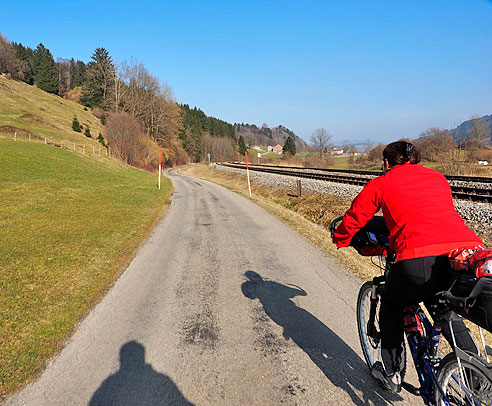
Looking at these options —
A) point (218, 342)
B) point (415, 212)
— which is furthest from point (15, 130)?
point (415, 212)

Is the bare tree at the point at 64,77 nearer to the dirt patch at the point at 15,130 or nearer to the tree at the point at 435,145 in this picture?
the dirt patch at the point at 15,130

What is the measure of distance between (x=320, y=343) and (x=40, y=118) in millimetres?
56686

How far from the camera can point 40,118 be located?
46344 mm

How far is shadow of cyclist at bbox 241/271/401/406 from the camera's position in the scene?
274 cm

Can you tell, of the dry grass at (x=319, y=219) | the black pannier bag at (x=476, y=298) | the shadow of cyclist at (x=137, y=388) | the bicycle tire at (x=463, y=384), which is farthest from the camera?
the dry grass at (x=319, y=219)

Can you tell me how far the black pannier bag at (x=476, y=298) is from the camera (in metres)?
1.55

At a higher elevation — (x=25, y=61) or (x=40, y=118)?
(x=25, y=61)

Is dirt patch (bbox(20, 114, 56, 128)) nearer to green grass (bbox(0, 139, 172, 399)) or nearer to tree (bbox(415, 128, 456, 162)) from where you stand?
green grass (bbox(0, 139, 172, 399))

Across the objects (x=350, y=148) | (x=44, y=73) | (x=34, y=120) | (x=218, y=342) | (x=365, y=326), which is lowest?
(x=218, y=342)

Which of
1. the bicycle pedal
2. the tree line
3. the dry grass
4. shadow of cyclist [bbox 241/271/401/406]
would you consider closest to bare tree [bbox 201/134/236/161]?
the tree line

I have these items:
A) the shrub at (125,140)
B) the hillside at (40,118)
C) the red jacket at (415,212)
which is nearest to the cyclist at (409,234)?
the red jacket at (415,212)

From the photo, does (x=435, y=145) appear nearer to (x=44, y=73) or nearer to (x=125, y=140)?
(x=125, y=140)

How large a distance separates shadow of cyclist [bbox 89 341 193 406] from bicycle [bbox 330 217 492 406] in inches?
74.1

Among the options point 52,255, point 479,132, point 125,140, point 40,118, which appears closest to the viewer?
A: point 52,255
